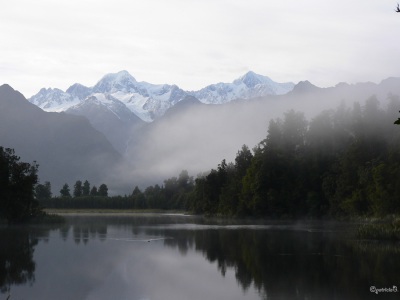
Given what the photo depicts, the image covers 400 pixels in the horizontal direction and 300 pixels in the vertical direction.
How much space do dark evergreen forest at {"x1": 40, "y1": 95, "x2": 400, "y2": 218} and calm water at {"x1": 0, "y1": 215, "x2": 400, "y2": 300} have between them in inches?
1623

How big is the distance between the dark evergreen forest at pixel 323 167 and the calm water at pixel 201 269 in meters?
41.2

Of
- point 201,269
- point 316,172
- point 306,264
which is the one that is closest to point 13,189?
point 201,269

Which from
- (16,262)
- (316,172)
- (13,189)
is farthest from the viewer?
(316,172)

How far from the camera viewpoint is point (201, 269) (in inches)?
1593

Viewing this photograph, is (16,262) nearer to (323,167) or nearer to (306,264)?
(306,264)

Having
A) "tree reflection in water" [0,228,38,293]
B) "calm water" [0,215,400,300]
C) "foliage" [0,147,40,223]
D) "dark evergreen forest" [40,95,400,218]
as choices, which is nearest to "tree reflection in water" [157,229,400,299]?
"calm water" [0,215,400,300]

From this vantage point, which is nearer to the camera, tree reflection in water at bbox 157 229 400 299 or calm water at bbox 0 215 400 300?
tree reflection in water at bbox 157 229 400 299

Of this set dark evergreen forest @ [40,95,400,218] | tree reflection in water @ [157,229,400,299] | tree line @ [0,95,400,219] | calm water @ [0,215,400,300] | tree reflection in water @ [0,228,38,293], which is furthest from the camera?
dark evergreen forest @ [40,95,400,218]

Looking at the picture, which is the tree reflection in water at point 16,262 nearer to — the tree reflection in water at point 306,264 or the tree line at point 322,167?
the tree reflection in water at point 306,264

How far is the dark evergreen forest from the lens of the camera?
327 ft

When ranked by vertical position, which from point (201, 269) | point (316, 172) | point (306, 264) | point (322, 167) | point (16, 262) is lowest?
point (201, 269)

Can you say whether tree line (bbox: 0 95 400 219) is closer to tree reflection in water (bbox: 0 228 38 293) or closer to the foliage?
the foliage

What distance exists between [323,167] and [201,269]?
82318 millimetres

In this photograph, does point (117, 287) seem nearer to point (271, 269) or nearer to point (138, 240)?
point (271, 269)
